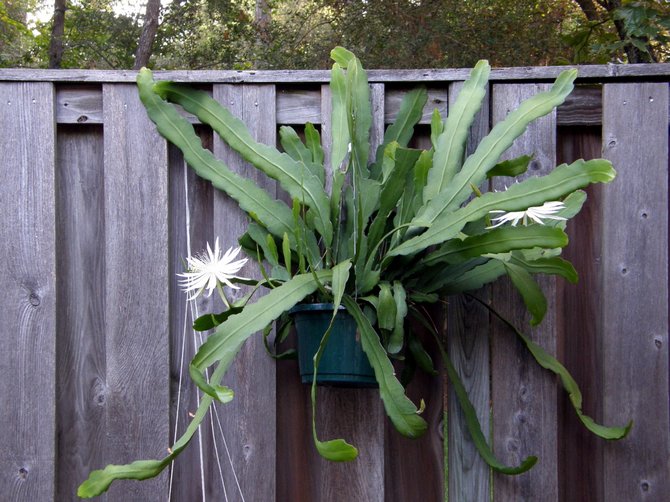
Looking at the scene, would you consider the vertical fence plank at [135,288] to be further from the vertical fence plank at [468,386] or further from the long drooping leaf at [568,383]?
the long drooping leaf at [568,383]

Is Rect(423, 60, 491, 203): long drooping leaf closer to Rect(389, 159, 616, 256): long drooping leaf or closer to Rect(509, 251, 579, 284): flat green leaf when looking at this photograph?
Rect(389, 159, 616, 256): long drooping leaf

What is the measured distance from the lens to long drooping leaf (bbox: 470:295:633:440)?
230cm

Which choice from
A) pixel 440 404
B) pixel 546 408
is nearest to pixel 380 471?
pixel 440 404

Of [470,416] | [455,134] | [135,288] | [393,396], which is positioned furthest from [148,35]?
[393,396]

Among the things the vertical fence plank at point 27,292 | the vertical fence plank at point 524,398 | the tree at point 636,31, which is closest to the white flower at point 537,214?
the vertical fence plank at point 524,398

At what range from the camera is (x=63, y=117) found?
2496 mm

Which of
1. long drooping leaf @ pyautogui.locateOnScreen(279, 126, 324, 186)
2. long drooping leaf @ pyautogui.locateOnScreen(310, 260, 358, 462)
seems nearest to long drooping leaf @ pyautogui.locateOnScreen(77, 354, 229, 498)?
long drooping leaf @ pyautogui.locateOnScreen(310, 260, 358, 462)

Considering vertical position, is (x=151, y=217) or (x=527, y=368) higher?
(x=151, y=217)

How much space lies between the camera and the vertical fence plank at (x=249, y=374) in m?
2.40

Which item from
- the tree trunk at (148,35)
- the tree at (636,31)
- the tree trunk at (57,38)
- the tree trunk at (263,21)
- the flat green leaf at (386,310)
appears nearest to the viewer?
the flat green leaf at (386,310)

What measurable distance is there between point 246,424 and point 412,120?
97cm

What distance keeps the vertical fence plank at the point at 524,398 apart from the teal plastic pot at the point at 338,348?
43cm

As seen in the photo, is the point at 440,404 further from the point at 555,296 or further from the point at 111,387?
the point at 111,387

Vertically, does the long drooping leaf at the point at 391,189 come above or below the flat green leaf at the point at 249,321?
above
